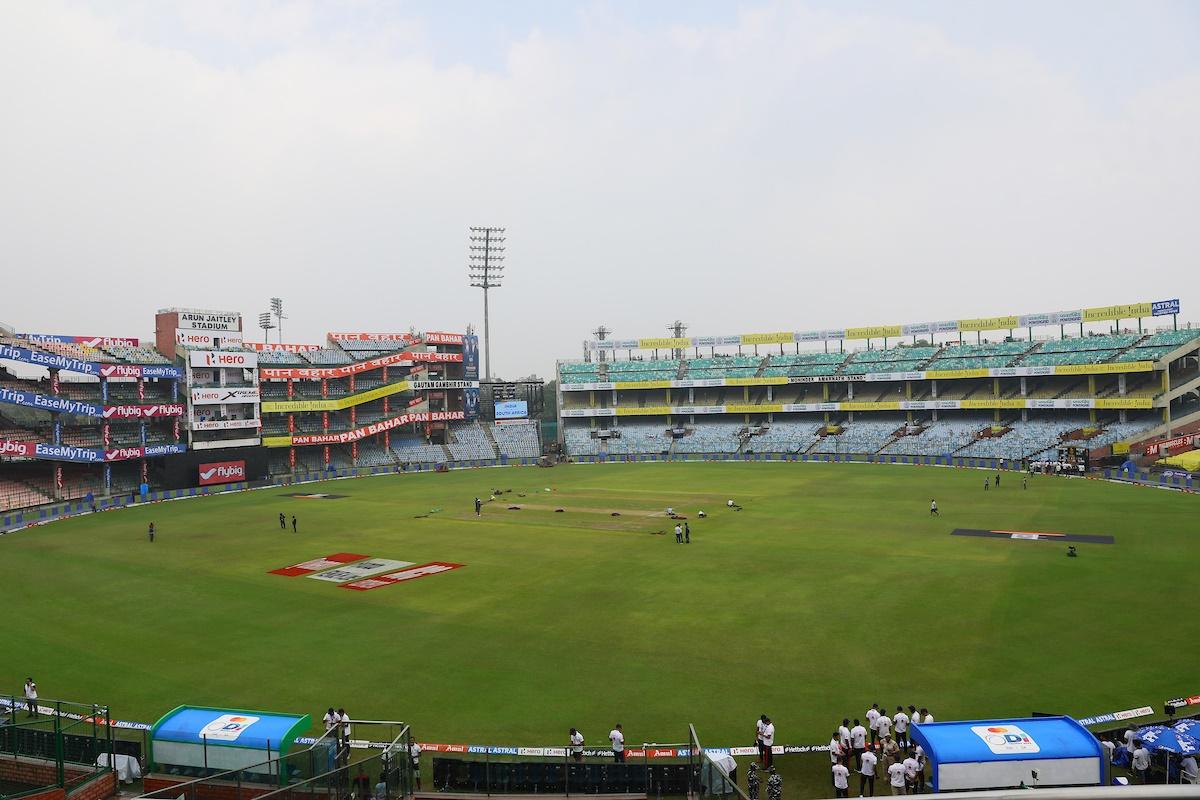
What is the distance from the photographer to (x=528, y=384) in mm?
131625

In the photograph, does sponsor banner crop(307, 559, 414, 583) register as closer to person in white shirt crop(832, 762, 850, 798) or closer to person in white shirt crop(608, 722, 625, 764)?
Answer: person in white shirt crop(608, 722, 625, 764)

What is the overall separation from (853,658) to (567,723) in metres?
9.86

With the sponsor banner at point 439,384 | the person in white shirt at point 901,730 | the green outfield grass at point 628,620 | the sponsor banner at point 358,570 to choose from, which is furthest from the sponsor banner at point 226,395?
the person in white shirt at point 901,730

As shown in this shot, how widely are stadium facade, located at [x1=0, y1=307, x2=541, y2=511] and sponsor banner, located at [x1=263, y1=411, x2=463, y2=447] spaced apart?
16cm

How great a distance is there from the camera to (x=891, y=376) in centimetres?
10606

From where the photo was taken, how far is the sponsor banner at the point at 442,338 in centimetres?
11319

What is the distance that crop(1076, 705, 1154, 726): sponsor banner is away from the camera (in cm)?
2083

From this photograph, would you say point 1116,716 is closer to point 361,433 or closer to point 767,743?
point 767,743

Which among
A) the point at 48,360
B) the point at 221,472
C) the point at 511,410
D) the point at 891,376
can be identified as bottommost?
the point at 221,472

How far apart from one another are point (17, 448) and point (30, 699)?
59.3m

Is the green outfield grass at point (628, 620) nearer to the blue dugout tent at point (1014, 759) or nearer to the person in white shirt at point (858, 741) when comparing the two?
the person in white shirt at point (858, 741)

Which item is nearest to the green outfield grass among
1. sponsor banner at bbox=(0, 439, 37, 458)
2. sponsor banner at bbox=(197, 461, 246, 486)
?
sponsor banner at bbox=(0, 439, 37, 458)

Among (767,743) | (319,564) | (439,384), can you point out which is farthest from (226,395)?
(767,743)

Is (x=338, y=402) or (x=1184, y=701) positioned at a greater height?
(x=338, y=402)
